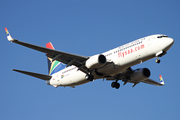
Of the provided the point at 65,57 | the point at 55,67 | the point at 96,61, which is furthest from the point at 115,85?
the point at 55,67

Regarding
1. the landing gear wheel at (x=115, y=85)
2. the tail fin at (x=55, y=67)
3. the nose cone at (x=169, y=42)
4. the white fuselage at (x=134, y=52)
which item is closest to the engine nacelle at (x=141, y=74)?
the landing gear wheel at (x=115, y=85)

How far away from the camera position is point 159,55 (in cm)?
2977

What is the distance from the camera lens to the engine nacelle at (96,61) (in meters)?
30.7

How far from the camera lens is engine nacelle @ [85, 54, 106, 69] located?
30677 mm

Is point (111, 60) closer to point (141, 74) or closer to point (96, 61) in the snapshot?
point (96, 61)

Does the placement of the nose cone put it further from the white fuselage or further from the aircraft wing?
the aircraft wing

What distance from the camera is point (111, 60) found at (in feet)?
105

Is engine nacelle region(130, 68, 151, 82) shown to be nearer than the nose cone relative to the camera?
No

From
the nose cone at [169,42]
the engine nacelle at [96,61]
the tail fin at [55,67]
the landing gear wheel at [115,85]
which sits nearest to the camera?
the nose cone at [169,42]

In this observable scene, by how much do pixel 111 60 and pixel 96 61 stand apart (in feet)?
7.08

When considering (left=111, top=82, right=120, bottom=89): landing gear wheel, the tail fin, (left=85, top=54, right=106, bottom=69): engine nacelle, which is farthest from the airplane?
the tail fin

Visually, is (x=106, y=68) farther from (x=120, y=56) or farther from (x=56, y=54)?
(x=56, y=54)

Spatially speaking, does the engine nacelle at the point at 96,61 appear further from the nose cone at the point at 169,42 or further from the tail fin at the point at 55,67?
the tail fin at the point at 55,67

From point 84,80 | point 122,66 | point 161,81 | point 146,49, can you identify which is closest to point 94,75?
point 84,80
